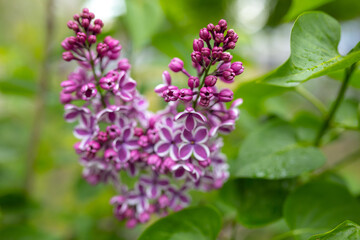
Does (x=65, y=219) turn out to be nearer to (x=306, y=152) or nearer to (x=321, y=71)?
(x=306, y=152)

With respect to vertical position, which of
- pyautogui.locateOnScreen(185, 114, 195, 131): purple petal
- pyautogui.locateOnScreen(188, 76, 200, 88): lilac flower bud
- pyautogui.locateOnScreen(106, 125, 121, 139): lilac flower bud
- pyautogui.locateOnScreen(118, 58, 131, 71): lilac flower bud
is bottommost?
pyautogui.locateOnScreen(185, 114, 195, 131): purple petal

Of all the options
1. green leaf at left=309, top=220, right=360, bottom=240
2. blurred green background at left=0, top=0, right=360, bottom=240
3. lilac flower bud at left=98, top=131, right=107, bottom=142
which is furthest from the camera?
blurred green background at left=0, top=0, right=360, bottom=240

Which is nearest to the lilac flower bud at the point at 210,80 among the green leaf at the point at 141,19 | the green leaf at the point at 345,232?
the green leaf at the point at 345,232

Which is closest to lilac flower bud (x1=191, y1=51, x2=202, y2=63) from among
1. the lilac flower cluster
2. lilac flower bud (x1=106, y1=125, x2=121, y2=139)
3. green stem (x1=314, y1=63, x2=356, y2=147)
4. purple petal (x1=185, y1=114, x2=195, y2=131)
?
the lilac flower cluster

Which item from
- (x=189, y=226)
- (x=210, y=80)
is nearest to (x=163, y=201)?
(x=189, y=226)

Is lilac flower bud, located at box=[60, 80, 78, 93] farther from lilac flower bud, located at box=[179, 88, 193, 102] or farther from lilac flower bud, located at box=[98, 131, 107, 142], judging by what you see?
lilac flower bud, located at box=[179, 88, 193, 102]

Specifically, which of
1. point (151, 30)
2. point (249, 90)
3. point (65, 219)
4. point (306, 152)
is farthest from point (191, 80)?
point (65, 219)

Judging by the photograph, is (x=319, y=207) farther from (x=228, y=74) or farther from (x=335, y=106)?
(x=228, y=74)

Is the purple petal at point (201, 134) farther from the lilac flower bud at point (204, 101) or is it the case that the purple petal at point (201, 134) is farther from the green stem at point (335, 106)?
the green stem at point (335, 106)
